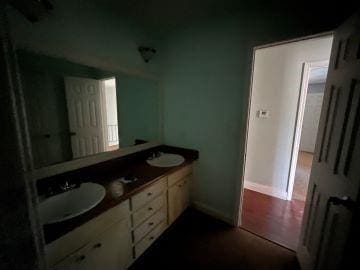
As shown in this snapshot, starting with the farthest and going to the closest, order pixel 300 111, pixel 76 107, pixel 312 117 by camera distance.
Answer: pixel 312 117 < pixel 300 111 < pixel 76 107

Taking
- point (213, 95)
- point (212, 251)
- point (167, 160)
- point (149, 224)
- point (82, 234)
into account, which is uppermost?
point (213, 95)

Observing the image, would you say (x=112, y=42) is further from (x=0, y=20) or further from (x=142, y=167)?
(x=0, y=20)

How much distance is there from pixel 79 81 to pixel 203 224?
1.96m

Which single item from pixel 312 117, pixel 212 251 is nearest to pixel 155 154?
pixel 212 251

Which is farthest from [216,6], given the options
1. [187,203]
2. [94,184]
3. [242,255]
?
[242,255]

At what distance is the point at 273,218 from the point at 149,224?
5.13 feet

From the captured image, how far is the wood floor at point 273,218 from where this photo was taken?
1819 millimetres

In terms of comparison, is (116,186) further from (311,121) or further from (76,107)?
(311,121)

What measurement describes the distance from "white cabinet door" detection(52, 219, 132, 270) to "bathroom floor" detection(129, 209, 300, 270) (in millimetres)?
269

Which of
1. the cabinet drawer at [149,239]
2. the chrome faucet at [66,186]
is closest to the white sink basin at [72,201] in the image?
the chrome faucet at [66,186]

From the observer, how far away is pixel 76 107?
4.72 ft

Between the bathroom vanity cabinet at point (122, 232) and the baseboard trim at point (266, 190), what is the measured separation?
1.40 meters

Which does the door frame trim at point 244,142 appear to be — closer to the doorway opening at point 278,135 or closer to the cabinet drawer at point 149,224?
the doorway opening at point 278,135

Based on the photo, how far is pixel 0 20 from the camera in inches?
12.6
